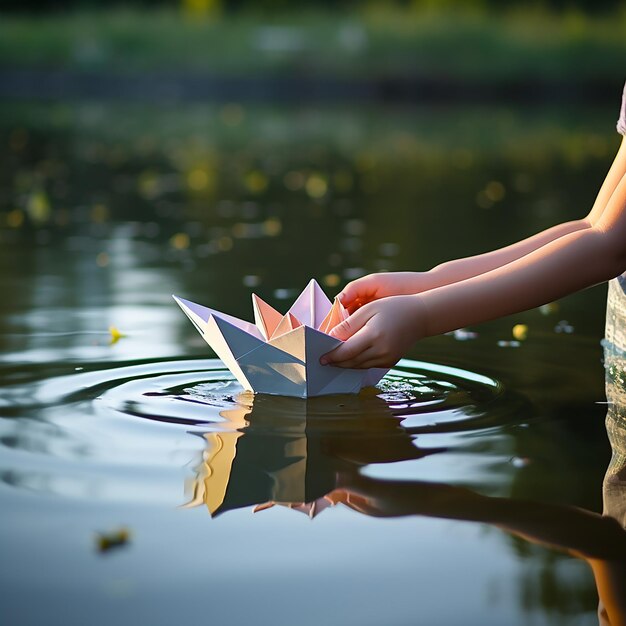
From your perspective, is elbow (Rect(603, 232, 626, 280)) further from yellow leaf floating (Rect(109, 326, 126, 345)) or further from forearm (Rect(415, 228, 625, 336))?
yellow leaf floating (Rect(109, 326, 126, 345))

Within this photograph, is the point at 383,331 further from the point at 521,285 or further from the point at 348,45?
the point at 348,45

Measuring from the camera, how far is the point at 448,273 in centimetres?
270

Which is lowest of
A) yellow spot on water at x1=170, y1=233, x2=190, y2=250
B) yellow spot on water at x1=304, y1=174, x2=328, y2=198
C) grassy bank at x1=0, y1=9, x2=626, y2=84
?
yellow spot on water at x1=170, y1=233, x2=190, y2=250

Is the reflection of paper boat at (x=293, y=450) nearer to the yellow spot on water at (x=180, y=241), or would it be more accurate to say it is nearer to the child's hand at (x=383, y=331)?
the child's hand at (x=383, y=331)

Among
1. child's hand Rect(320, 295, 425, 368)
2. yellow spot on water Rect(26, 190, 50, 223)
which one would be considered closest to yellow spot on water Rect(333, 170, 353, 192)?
yellow spot on water Rect(26, 190, 50, 223)

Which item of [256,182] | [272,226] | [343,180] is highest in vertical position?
[343,180]

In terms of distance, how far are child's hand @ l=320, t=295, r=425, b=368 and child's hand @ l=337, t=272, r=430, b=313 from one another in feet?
0.69

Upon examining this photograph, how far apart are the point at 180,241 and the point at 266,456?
137 inches

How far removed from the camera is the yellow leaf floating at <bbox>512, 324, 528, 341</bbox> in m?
3.45

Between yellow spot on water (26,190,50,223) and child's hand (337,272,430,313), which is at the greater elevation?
Result: yellow spot on water (26,190,50,223)

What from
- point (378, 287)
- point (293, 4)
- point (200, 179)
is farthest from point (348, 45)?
point (378, 287)

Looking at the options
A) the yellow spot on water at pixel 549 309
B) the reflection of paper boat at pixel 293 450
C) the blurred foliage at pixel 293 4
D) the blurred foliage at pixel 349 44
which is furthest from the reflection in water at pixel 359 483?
the blurred foliage at pixel 293 4

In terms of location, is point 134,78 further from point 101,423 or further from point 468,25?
point 101,423

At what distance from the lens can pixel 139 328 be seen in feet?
11.4
